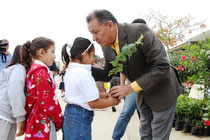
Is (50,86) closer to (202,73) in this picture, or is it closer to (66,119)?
(66,119)

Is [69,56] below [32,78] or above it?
above

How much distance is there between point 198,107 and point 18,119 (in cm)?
348

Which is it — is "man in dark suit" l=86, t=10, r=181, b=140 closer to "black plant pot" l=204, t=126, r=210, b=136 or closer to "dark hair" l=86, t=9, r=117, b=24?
"dark hair" l=86, t=9, r=117, b=24

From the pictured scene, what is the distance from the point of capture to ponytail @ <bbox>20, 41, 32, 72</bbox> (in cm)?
225

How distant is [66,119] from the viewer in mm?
1905

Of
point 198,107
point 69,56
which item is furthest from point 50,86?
point 198,107

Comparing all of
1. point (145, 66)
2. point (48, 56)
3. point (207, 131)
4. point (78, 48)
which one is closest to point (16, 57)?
point (48, 56)

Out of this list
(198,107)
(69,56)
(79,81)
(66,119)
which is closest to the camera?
(79,81)

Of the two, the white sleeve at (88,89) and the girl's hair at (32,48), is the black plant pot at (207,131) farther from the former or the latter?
the girl's hair at (32,48)

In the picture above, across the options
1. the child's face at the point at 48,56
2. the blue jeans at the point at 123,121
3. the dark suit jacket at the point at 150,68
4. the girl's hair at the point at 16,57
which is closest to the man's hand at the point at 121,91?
the dark suit jacket at the point at 150,68

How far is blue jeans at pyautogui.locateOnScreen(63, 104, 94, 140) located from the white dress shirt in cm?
6

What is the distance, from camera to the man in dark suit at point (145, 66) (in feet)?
5.83

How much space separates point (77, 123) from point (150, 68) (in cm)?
82

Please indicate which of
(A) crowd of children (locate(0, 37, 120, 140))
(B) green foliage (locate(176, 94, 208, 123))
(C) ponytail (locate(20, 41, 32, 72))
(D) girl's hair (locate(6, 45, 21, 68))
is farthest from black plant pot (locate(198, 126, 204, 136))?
(D) girl's hair (locate(6, 45, 21, 68))
